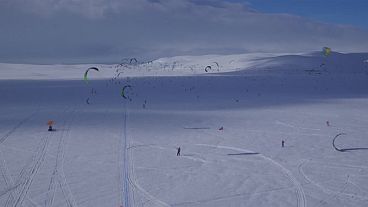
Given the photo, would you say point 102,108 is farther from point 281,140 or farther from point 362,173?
point 362,173

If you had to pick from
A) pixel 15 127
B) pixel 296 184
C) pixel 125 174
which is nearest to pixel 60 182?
pixel 125 174

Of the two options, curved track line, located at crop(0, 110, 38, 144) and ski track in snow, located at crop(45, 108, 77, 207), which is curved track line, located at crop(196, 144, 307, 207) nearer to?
ski track in snow, located at crop(45, 108, 77, 207)

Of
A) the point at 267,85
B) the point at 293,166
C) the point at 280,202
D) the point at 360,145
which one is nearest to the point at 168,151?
the point at 293,166

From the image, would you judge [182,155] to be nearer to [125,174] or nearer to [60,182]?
[125,174]

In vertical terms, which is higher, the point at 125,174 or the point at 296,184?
the point at 125,174

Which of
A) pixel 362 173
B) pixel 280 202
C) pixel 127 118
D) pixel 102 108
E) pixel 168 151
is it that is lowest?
pixel 280 202

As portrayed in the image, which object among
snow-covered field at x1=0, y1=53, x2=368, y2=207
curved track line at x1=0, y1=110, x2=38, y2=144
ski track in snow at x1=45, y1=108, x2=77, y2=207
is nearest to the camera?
ski track in snow at x1=45, y1=108, x2=77, y2=207

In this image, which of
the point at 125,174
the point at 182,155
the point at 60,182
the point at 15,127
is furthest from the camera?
the point at 15,127

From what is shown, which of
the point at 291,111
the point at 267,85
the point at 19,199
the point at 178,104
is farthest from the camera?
the point at 267,85

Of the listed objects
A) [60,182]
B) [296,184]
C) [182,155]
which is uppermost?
[182,155]

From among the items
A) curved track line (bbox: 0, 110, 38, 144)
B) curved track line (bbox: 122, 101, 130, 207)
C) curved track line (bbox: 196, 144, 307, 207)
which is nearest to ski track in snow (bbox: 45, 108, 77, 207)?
curved track line (bbox: 122, 101, 130, 207)

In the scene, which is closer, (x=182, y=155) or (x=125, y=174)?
(x=125, y=174)
